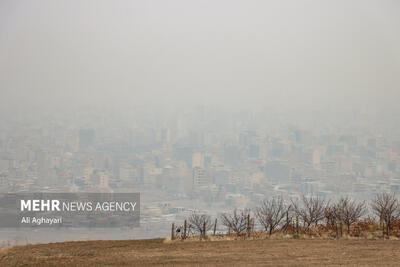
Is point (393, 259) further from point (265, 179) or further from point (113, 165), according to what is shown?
point (113, 165)

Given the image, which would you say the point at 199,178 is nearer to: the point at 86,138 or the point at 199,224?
the point at 86,138

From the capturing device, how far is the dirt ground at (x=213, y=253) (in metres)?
16.3

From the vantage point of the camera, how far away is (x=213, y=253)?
703 inches

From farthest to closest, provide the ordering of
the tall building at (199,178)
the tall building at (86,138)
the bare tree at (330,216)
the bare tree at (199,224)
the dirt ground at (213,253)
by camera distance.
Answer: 1. the tall building at (86,138)
2. the tall building at (199,178)
3. the bare tree at (330,216)
4. the bare tree at (199,224)
5. the dirt ground at (213,253)

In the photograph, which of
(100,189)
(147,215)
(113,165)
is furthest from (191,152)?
(147,215)

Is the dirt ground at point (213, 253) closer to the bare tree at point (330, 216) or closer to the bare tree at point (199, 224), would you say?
the bare tree at point (199, 224)

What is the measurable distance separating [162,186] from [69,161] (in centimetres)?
3197

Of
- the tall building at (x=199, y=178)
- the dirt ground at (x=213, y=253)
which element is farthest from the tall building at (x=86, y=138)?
the dirt ground at (x=213, y=253)

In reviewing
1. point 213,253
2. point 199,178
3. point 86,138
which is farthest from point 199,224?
point 86,138

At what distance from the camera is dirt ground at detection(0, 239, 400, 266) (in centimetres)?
1633

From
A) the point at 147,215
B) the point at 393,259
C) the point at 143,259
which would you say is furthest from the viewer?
the point at 147,215

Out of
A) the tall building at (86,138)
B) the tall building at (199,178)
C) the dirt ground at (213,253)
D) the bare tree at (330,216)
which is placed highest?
the tall building at (86,138)

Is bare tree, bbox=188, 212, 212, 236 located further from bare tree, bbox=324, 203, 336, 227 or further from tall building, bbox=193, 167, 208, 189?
tall building, bbox=193, 167, 208, 189

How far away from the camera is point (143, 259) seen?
1709cm
